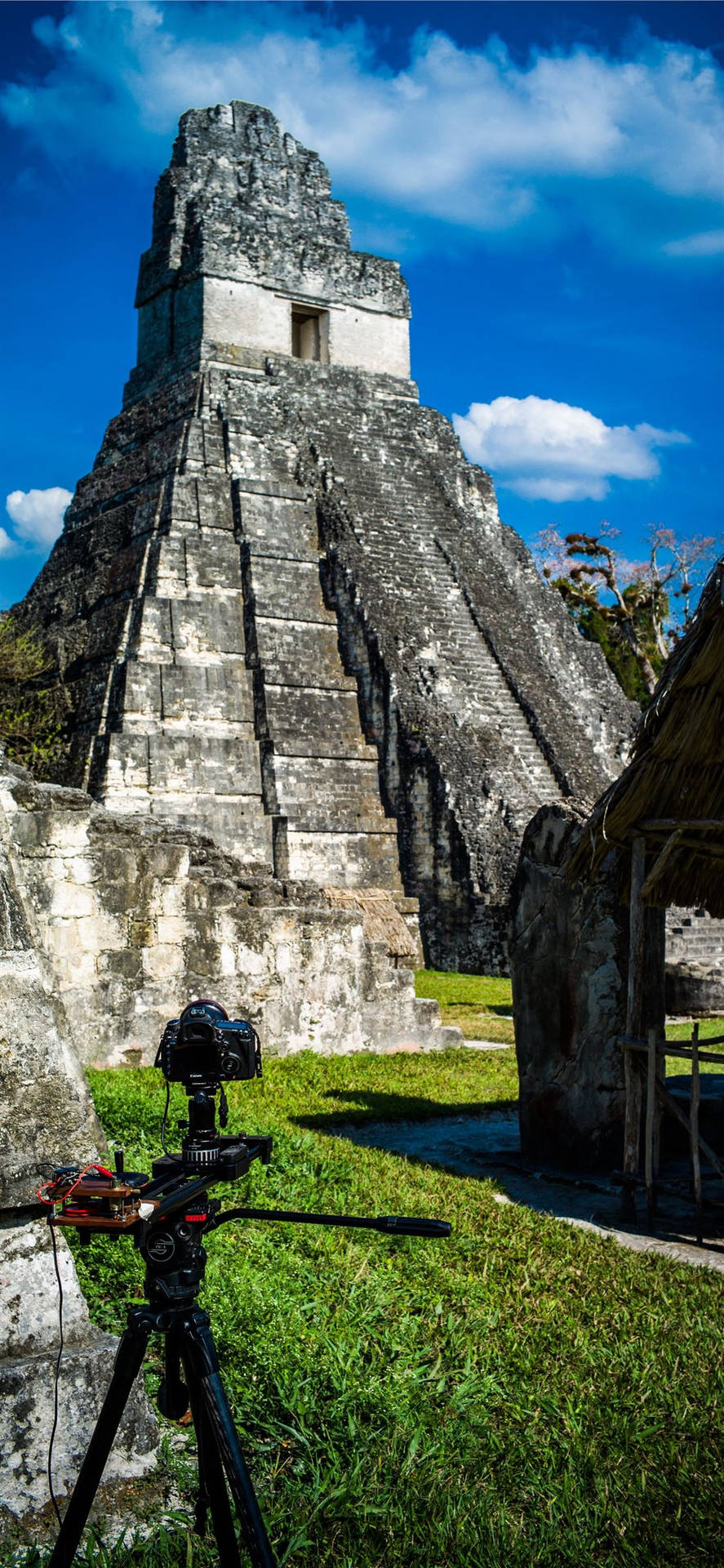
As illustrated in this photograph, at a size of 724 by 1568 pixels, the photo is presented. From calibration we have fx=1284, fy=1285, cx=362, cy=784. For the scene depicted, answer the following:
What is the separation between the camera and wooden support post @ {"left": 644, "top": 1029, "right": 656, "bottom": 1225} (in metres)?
5.41

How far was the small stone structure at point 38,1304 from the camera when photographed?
2.70 m

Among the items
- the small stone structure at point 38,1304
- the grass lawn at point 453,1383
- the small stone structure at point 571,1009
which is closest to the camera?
the small stone structure at point 38,1304

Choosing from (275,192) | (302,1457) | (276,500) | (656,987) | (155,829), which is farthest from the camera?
(275,192)

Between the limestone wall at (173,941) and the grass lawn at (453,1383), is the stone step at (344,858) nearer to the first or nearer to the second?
the limestone wall at (173,941)

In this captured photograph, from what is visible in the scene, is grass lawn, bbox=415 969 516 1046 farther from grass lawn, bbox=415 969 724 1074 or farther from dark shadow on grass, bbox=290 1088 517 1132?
dark shadow on grass, bbox=290 1088 517 1132

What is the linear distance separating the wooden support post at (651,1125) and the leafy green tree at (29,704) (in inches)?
453

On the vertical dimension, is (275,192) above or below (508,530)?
above

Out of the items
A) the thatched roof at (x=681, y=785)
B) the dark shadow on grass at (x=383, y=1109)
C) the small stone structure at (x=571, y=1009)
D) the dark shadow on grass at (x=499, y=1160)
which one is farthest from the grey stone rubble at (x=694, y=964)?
the thatched roof at (x=681, y=785)

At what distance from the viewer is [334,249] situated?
22.8 metres

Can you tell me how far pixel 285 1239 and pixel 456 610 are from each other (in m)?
15.8

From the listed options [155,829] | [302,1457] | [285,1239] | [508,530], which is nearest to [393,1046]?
[155,829]

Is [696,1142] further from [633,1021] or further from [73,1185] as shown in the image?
[73,1185]

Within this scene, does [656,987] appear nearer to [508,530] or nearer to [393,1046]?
[393,1046]

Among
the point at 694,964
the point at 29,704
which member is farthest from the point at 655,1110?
the point at 29,704
